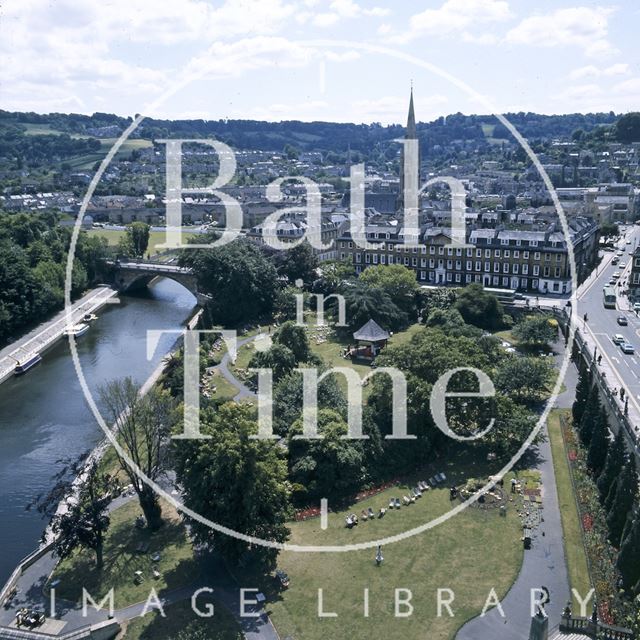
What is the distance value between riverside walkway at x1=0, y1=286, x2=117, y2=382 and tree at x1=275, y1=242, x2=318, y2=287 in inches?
833

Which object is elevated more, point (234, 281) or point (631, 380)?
point (234, 281)

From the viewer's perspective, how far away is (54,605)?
2417 cm

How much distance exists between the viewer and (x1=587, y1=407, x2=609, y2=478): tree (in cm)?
3023

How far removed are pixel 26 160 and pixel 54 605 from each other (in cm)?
19440

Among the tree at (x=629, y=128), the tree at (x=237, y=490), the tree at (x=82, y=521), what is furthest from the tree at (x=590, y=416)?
the tree at (x=629, y=128)

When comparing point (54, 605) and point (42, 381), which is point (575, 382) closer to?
point (54, 605)

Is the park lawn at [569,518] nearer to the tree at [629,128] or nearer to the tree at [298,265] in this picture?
the tree at [298,265]

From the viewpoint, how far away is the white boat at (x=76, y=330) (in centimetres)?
6056

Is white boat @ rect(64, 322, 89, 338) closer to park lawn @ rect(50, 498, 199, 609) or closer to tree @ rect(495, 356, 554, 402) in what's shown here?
park lawn @ rect(50, 498, 199, 609)

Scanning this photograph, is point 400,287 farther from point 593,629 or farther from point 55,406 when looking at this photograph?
point 593,629

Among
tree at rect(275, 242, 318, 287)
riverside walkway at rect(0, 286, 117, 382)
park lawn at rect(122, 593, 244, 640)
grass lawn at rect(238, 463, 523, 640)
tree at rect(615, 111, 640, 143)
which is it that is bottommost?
park lawn at rect(122, 593, 244, 640)

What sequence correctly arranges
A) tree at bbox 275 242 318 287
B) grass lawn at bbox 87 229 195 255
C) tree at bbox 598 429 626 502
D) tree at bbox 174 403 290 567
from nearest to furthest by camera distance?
tree at bbox 174 403 290 567 → tree at bbox 598 429 626 502 → tree at bbox 275 242 318 287 → grass lawn at bbox 87 229 195 255

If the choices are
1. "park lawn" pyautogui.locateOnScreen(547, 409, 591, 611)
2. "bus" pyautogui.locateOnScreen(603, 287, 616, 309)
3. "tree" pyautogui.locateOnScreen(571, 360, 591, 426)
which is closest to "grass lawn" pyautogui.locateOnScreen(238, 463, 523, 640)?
"park lawn" pyautogui.locateOnScreen(547, 409, 591, 611)

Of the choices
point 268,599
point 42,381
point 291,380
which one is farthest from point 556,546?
point 42,381
